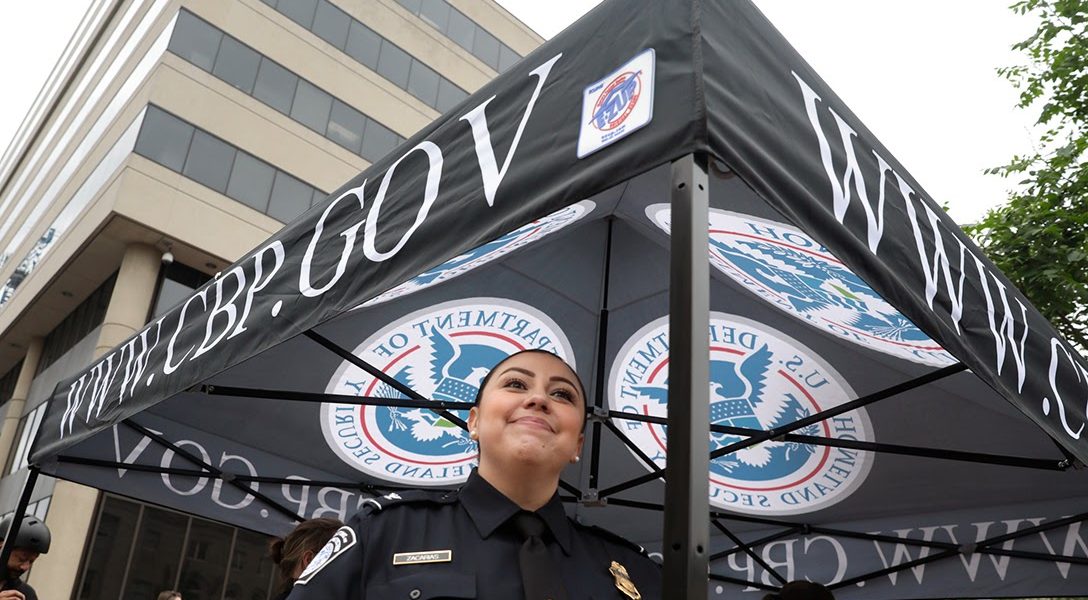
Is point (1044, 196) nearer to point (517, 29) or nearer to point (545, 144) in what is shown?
point (545, 144)

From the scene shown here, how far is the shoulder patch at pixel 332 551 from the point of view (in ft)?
5.72

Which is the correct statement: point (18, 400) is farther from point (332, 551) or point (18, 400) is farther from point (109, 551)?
point (332, 551)

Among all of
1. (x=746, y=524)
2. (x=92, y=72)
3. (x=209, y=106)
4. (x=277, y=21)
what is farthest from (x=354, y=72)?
(x=746, y=524)

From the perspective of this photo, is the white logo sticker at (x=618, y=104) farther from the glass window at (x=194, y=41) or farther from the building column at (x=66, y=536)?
the glass window at (x=194, y=41)

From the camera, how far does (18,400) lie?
25.1 m

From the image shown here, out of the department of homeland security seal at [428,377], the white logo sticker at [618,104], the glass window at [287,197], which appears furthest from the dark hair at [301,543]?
the glass window at [287,197]

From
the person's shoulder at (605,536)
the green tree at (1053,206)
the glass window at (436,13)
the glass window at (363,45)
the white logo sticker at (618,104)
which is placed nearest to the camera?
the white logo sticker at (618,104)

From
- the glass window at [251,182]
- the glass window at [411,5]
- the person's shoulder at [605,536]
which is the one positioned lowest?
the person's shoulder at [605,536]

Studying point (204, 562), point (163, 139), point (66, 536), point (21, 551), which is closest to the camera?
point (21, 551)

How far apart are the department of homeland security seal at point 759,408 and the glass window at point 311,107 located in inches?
778

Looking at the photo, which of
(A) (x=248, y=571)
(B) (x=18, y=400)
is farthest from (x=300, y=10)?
(A) (x=248, y=571)

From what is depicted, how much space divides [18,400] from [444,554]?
92.1ft

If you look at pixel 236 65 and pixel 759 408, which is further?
pixel 236 65

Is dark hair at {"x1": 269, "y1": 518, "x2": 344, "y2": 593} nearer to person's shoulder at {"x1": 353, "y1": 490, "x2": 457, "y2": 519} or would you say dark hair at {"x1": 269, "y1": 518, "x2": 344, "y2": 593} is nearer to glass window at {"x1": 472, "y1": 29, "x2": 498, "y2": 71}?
person's shoulder at {"x1": 353, "y1": 490, "x2": 457, "y2": 519}
